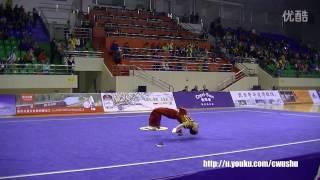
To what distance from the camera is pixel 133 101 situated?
21.6 m

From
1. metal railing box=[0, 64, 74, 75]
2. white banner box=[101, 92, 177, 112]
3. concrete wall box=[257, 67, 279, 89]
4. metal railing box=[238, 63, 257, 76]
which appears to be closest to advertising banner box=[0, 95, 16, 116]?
metal railing box=[0, 64, 74, 75]

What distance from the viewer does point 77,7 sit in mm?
33125

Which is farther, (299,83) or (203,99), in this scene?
(299,83)

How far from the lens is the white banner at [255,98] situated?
25.7 meters

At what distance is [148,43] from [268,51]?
43.9ft

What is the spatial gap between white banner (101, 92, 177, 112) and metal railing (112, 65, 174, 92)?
13.3 feet

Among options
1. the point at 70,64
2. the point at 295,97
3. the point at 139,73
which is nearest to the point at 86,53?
the point at 70,64

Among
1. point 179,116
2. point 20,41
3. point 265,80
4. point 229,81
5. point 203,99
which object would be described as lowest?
point 203,99

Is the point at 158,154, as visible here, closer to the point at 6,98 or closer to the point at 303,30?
the point at 6,98

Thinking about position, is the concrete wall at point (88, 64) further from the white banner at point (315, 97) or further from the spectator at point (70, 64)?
the white banner at point (315, 97)

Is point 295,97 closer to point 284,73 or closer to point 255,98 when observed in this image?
point 255,98

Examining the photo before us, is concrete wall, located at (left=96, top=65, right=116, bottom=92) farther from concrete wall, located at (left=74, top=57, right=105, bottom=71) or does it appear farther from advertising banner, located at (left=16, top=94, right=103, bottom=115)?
advertising banner, located at (left=16, top=94, right=103, bottom=115)

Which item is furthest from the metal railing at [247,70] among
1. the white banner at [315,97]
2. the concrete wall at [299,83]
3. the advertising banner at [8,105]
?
the advertising banner at [8,105]

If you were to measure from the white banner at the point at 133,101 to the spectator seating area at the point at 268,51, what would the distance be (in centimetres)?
1222
